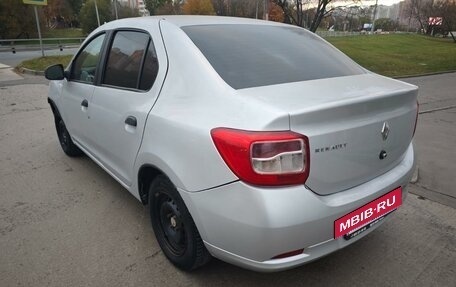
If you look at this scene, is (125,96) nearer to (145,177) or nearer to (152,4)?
(145,177)

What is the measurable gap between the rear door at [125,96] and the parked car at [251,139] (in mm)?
15

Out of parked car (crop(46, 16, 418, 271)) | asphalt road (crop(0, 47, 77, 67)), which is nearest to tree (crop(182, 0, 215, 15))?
asphalt road (crop(0, 47, 77, 67))

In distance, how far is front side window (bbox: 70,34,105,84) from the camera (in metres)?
3.44

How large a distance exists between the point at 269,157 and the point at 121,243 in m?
1.67

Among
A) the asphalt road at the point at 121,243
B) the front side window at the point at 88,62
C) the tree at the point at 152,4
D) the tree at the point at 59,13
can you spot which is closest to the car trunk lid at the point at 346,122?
the asphalt road at the point at 121,243

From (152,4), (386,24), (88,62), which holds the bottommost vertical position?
(386,24)

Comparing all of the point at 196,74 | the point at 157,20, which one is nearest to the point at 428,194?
the point at 196,74

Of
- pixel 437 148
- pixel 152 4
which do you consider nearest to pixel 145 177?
pixel 437 148

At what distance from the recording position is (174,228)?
8.34 feet

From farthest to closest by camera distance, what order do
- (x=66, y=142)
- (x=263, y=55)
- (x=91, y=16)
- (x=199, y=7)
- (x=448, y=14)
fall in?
1. (x=199, y=7)
2. (x=91, y=16)
3. (x=448, y=14)
4. (x=66, y=142)
5. (x=263, y=55)

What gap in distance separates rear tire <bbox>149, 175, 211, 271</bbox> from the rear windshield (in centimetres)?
81

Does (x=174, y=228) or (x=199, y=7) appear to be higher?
(x=199, y=7)

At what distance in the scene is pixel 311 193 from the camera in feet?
6.19

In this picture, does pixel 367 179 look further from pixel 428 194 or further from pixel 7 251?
pixel 7 251
